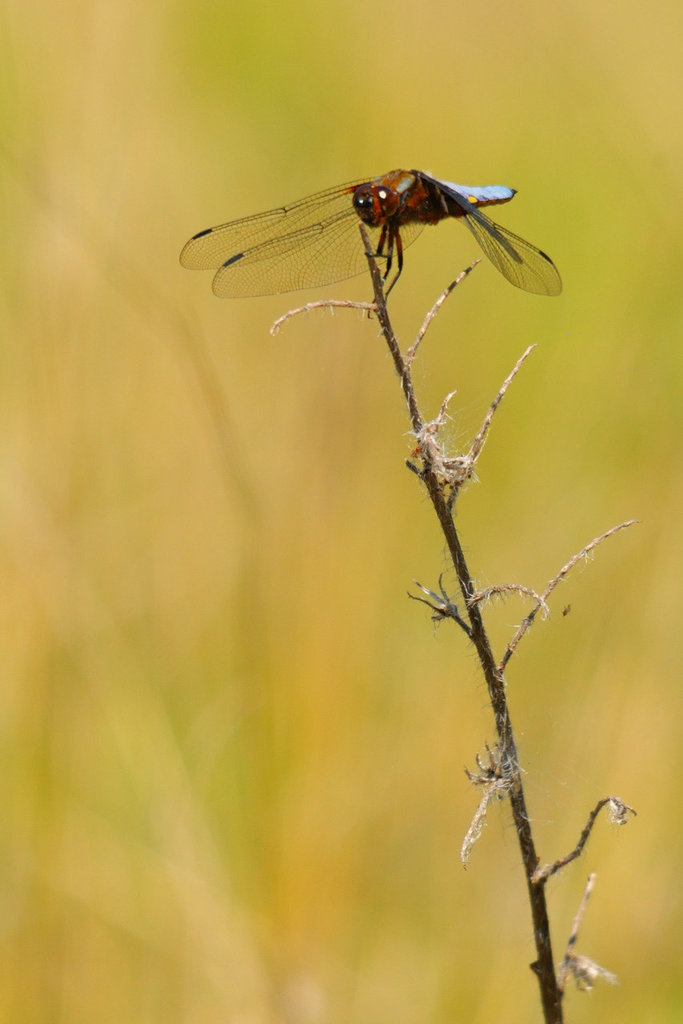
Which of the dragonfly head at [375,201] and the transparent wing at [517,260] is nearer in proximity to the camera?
the dragonfly head at [375,201]

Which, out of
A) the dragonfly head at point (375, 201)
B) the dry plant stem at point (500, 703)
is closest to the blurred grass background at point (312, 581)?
the dragonfly head at point (375, 201)

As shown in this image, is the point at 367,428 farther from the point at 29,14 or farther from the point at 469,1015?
the point at 29,14

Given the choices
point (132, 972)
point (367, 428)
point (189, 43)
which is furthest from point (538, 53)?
point (132, 972)

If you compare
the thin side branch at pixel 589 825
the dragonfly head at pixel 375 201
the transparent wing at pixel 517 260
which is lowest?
the thin side branch at pixel 589 825

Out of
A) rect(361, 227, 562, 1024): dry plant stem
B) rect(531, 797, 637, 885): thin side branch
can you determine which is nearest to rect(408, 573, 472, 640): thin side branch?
rect(361, 227, 562, 1024): dry plant stem

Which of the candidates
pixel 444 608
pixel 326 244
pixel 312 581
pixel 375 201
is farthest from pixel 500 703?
pixel 312 581

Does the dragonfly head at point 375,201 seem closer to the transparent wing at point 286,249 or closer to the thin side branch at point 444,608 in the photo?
the transparent wing at point 286,249

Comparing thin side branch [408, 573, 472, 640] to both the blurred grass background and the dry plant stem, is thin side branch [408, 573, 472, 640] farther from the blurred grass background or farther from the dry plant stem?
the blurred grass background

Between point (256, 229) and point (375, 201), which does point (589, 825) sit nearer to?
point (375, 201)
